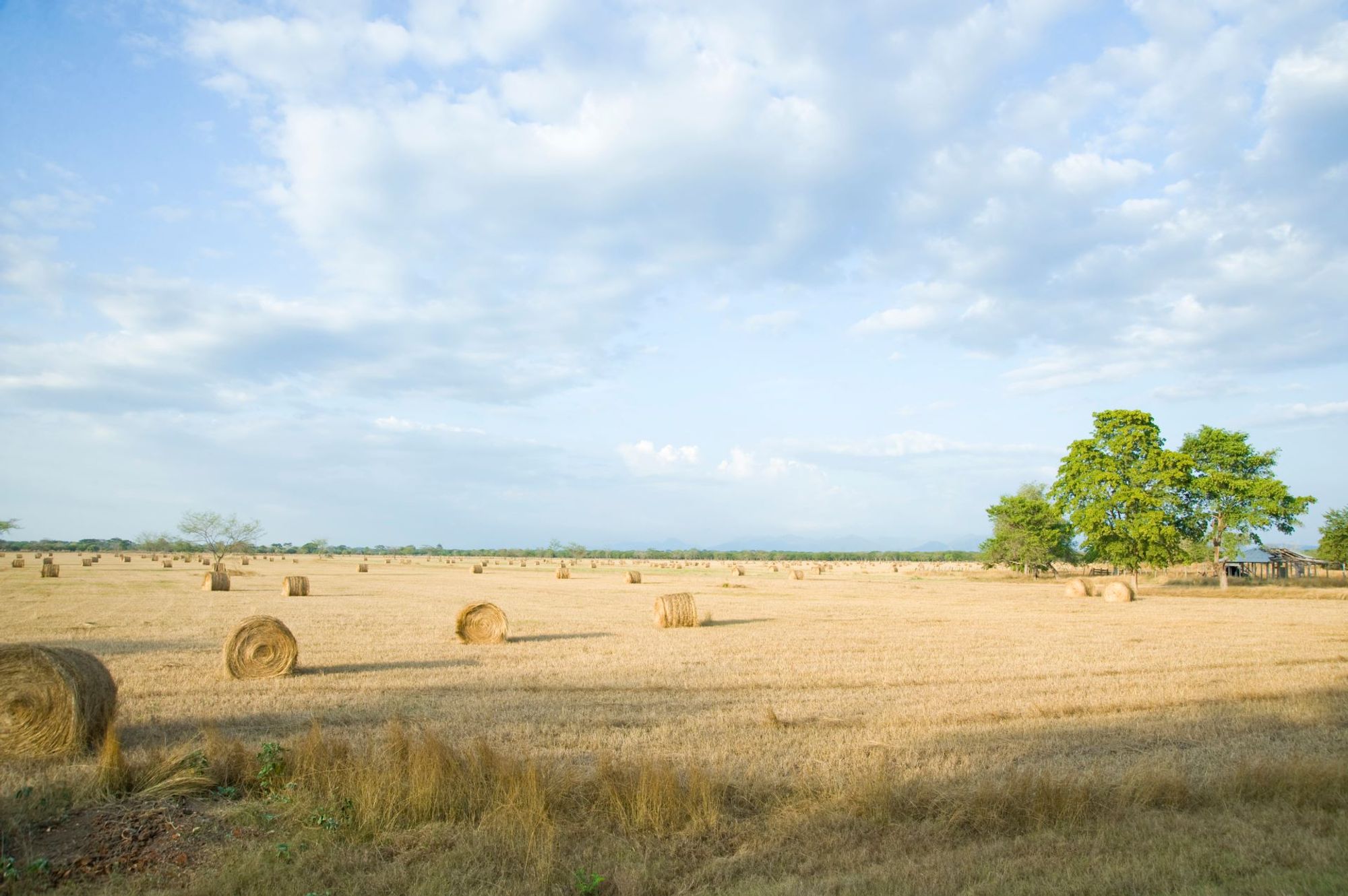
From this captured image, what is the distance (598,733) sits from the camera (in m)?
10.3

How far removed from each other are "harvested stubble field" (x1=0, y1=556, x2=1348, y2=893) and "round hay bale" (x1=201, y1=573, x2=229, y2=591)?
58.9ft

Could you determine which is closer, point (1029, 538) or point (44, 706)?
point (44, 706)

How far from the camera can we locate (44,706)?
9.13m

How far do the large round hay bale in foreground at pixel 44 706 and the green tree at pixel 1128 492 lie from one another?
47.4 m

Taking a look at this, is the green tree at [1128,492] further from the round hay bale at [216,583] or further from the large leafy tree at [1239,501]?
the round hay bale at [216,583]

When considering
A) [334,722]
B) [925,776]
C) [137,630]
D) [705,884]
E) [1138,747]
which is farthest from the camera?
[137,630]

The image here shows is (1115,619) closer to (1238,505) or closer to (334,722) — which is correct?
(334,722)

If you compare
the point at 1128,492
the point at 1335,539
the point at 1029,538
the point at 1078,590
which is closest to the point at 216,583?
the point at 1078,590

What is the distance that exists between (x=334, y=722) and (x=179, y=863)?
5.05 m

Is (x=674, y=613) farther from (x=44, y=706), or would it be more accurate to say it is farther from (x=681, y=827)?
(x=681, y=827)

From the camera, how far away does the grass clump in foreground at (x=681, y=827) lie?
5.80 m

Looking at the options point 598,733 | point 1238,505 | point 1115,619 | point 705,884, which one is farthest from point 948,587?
point 705,884

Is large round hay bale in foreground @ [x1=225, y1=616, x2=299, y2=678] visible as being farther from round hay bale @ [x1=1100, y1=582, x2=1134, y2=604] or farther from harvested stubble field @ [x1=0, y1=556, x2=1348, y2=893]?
round hay bale @ [x1=1100, y1=582, x2=1134, y2=604]

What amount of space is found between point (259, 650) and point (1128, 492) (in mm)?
45082
